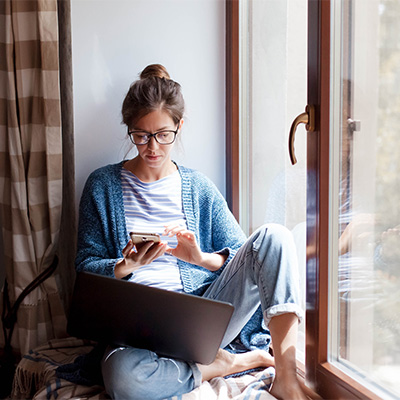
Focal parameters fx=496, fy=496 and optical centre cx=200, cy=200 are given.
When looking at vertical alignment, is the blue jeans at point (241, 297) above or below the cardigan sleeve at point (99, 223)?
below

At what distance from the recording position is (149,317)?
1.25 m

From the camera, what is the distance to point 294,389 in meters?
1.25

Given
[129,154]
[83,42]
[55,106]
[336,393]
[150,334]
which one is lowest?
[336,393]

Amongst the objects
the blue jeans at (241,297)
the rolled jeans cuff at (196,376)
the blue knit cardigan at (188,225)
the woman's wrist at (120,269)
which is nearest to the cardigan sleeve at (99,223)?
the blue knit cardigan at (188,225)

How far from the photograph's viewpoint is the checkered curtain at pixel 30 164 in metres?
1.65

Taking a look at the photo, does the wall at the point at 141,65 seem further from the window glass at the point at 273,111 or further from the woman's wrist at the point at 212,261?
the woman's wrist at the point at 212,261

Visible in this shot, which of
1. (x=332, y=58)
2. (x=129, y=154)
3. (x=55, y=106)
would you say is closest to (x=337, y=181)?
(x=332, y=58)

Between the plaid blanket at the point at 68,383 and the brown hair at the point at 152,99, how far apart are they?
763 millimetres

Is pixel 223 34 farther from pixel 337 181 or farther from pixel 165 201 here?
pixel 337 181

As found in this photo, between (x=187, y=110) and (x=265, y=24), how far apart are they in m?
0.43

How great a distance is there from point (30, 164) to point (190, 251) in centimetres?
65

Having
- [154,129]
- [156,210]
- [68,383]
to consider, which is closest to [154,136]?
[154,129]

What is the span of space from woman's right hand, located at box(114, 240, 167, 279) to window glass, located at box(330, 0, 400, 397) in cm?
47

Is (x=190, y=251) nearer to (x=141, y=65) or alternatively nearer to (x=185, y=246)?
(x=185, y=246)
